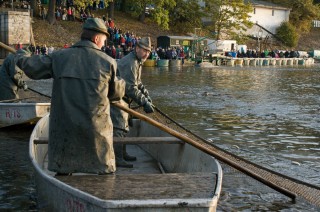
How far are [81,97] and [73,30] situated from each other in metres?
46.3

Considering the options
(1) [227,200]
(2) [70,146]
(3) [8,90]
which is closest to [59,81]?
(2) [70,146]

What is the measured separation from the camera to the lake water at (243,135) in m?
9.27

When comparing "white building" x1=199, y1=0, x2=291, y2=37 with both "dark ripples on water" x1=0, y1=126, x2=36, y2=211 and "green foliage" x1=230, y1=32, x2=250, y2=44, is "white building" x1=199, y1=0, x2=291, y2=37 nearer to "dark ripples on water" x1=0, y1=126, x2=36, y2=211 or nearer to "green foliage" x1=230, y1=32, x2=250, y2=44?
"green foliage" x1=230, y1=32, x2=250, y2=44

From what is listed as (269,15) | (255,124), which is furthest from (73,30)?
(269,15)

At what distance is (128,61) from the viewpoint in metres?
9.52

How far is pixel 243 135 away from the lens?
1550 centimetres

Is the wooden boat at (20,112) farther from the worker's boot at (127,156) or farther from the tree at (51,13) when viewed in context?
the tree at (51,13)

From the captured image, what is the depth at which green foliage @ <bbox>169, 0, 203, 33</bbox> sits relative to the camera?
6794 cm

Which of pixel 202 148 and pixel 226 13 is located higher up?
pixel 226 13

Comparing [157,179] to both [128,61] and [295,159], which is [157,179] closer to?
[128,61]

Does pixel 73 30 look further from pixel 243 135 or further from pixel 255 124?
pixel 243 135

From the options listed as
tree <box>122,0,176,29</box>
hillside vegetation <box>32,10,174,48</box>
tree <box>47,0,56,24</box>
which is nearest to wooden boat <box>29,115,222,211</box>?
hillside vegetation <box>32,10,174,48</box>

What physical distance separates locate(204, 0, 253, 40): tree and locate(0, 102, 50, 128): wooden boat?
54.9m

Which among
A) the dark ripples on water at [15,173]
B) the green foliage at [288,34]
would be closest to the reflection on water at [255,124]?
the dark ripples on water at [15,173]
